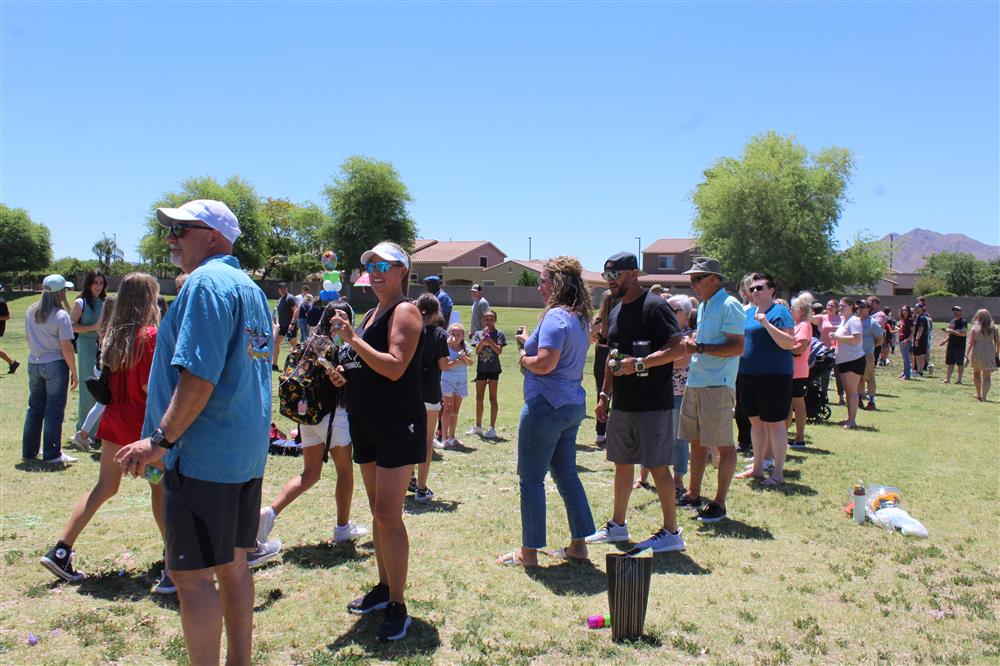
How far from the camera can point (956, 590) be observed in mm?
4672

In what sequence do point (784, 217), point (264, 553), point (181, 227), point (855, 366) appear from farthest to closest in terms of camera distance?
point (784, 217)
point (855, 366)
point (264, 553)
point (181, 227)

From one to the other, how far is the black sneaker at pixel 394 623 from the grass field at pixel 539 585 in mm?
59

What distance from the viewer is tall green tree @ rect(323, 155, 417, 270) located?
57.1m

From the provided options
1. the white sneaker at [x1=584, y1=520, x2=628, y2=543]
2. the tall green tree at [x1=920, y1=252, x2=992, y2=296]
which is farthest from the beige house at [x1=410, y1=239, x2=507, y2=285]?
the white sneaker at [x1=584, y1=520, x2=628, y2=543]

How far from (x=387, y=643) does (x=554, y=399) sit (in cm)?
179

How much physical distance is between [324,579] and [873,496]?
4.65 m

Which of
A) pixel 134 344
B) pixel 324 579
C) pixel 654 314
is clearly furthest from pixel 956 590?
pixel 134 344

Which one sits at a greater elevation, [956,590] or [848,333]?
[848,333]

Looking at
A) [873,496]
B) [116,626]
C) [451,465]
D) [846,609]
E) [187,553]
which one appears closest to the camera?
[187,553]

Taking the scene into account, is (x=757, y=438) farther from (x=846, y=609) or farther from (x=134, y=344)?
(x=134, y=344)

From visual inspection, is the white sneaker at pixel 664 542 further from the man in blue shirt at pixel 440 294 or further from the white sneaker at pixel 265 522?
the man in blue shirt at pixel 440 294

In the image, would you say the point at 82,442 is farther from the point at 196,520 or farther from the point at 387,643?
the point at 196,520

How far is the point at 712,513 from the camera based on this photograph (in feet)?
20.0

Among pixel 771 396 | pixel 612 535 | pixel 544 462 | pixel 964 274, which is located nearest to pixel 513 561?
pixel 544 462
